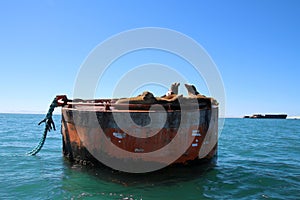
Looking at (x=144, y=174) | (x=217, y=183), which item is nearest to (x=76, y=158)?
(x=144, y=174)

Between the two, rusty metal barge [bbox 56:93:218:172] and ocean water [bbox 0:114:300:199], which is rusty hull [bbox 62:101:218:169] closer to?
rusty metal barge [bbox 56:93:218:172]

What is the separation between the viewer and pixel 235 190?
7.02 m

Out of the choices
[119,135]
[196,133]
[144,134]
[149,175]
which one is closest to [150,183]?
[149,175]

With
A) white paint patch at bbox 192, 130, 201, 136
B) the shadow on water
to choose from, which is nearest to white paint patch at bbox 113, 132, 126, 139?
the shadow on water

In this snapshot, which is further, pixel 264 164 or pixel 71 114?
pixel 264 164

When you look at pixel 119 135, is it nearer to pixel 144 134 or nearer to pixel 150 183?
pixel 144 134

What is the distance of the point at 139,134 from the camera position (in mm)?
7246

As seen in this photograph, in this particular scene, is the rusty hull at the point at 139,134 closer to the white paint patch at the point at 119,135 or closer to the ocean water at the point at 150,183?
the white paint patch at the point at 119,135

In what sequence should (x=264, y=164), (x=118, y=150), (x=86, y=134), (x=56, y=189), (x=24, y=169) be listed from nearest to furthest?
(x=56, y=189), (x=118, y=150), (x=86, y=134), (x=24, y=169), (x=264, y=164)

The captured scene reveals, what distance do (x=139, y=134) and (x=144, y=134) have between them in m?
0.14

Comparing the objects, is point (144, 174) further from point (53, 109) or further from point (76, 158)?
point (53, 109)

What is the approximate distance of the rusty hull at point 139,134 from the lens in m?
7.27

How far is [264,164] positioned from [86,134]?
7.50 m

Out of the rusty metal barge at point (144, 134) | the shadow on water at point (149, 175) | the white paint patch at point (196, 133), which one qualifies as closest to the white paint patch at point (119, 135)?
the rusty metal barge at point (144, 134)
